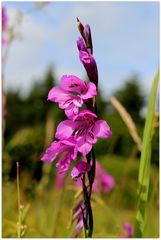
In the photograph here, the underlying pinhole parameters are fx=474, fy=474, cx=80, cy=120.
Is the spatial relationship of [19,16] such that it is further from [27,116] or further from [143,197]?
[27,116]

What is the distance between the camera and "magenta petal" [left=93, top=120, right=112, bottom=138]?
834mm

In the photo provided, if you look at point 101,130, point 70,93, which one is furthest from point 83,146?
point 70,93

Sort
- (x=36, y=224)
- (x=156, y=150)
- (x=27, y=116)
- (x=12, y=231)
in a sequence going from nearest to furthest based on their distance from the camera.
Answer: (x=12, y=231) → (x=36, y=224) → (x=156, y=150) → (x=27, y=116)

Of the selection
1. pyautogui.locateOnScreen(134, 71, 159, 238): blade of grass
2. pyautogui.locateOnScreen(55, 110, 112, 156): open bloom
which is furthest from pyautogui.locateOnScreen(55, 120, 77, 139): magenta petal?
pyautogui.locateOnScreen(134, 71, 159, 238): blade of grass

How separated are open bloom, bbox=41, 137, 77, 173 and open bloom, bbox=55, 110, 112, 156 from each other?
1 centimetres

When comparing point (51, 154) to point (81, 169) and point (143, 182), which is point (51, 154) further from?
point (143, 182)

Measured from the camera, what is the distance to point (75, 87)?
94 centimetres

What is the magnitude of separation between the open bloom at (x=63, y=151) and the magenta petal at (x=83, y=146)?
0.04 m

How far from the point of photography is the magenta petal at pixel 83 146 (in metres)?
0.82

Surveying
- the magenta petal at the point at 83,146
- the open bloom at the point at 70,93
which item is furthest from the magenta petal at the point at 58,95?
the magenta petal at the point at 83,146

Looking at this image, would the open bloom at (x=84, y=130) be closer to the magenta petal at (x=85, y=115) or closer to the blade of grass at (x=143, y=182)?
the magenta petal at (x=85, y=115)

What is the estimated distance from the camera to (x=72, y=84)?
3.09 feet

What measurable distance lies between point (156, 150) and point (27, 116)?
712 inches

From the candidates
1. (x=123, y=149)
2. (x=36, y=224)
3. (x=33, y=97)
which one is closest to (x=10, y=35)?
(x=36, y=224)
